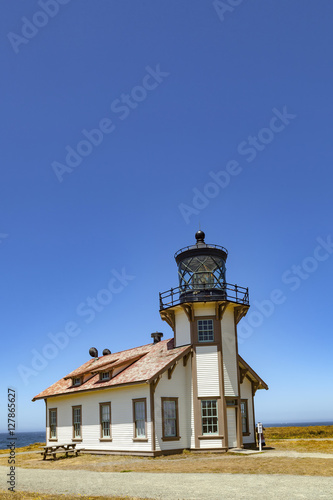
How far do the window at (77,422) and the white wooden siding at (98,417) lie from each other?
36 cm

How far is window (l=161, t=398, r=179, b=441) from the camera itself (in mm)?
24547

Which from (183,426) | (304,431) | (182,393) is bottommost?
(304,431)

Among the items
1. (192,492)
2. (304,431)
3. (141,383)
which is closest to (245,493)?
(192,492)

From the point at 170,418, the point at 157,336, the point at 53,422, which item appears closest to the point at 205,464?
the point at 170,418

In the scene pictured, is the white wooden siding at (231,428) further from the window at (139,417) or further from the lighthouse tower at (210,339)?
the window at (139,417)

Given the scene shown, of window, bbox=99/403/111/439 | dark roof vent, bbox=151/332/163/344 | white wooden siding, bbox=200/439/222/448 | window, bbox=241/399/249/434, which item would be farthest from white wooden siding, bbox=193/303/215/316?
window, bbox=99/403/111/439

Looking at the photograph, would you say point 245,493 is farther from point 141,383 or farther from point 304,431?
point 304,431

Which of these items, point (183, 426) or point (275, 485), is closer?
point (275, 485)

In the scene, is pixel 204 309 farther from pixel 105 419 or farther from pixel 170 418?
pixel 105 419

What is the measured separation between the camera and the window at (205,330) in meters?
26.3

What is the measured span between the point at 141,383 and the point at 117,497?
11.5 meters

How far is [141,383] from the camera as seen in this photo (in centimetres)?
2430

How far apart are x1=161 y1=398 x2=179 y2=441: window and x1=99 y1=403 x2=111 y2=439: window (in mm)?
3972

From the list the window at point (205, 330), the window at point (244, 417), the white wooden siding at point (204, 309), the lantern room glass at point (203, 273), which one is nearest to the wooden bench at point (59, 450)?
the window at point (205, 330)
